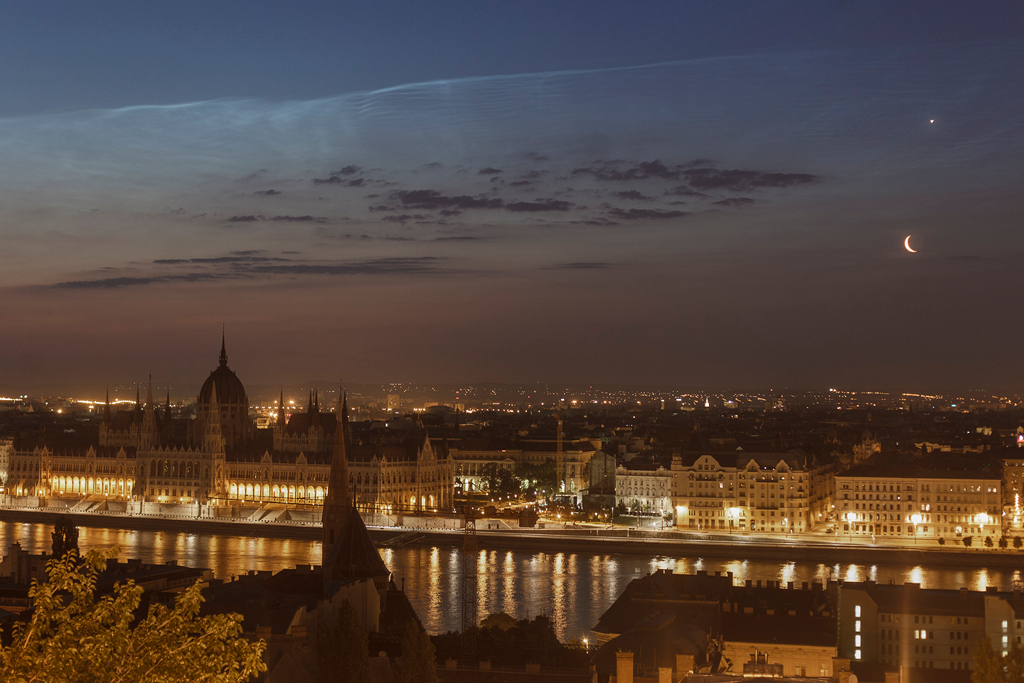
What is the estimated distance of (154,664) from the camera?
7430mm

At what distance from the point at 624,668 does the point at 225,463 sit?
51846 mm

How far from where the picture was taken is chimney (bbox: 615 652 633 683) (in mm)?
17109

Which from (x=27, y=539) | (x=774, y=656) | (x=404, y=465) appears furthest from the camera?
(x=404, y=465)

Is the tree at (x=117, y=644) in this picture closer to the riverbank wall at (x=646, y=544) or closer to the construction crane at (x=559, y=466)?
the riverbank wall at (x=646, y=544)

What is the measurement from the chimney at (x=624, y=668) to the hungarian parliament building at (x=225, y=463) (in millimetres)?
42468

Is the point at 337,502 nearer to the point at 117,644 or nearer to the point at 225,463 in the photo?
the point at 117,644

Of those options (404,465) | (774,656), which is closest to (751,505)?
(404,465)

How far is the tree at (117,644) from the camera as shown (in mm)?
7172

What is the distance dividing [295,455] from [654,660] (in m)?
48.3

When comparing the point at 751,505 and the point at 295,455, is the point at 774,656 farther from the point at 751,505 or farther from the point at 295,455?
the point at 295,455

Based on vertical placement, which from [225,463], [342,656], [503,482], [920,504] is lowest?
[342,656]

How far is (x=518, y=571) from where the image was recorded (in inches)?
1667

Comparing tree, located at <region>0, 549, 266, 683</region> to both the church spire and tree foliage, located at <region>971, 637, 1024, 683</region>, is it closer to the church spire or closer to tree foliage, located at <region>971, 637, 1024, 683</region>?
tree foliage, located at <region>971, 637, 1024, 683</region>

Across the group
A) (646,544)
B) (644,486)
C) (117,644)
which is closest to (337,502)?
(117,644)
